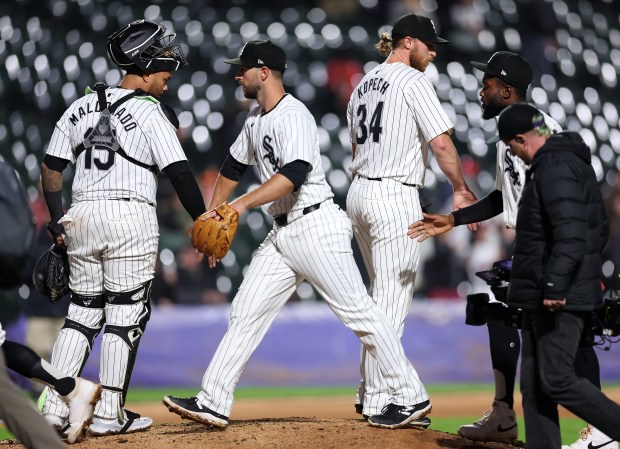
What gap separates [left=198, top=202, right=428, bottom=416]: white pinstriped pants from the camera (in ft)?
14.8

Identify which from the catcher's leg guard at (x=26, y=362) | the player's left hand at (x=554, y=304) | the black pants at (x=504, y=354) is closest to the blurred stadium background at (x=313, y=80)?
the black pants at (x=504, y=354)

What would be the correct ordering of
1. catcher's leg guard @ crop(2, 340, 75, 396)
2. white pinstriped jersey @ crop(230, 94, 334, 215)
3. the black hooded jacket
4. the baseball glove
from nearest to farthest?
the black hooded jacket
catcher's leg guard @ crop(2, 340, 75, 396)
the baseball glove
white pinstriped jersey @ crop(230, 94, 334, 215)

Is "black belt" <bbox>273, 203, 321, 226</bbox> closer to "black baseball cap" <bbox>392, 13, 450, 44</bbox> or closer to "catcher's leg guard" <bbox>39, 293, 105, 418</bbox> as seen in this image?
"catcher's leg guard" <bbox>39, 293, 105, 418</bbox>

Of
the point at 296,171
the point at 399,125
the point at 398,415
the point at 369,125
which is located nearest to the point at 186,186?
the point at 296,171

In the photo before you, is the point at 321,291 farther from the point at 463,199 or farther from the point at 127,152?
the point at 127,152

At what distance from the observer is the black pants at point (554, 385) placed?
3818 millimetres

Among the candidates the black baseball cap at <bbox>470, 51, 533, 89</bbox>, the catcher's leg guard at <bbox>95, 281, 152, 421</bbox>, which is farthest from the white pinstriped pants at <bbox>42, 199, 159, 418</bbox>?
the black baseball cap at <bbox>470, 51, 533, 89</bbox>

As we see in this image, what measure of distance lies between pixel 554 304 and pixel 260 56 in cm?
185

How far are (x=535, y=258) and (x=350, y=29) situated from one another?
8.24 metres

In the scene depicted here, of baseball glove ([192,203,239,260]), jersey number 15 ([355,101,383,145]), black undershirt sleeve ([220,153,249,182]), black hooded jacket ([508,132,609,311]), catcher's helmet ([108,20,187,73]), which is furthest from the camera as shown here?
black undershirt sleeve ([220,153,249,182])

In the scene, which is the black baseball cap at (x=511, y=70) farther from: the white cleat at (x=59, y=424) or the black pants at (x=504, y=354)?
the white cleat at (x=59, y=424)

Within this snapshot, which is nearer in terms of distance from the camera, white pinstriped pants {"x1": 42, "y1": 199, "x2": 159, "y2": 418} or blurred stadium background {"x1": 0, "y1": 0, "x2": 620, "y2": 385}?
white pinstriped pants {"x1": 42, "y1": 199, "x2": 159, "y2": 418}

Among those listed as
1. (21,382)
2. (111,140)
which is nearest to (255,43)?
(111,140)

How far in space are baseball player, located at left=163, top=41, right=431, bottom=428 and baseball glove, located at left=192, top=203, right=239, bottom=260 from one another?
0.20 feet
